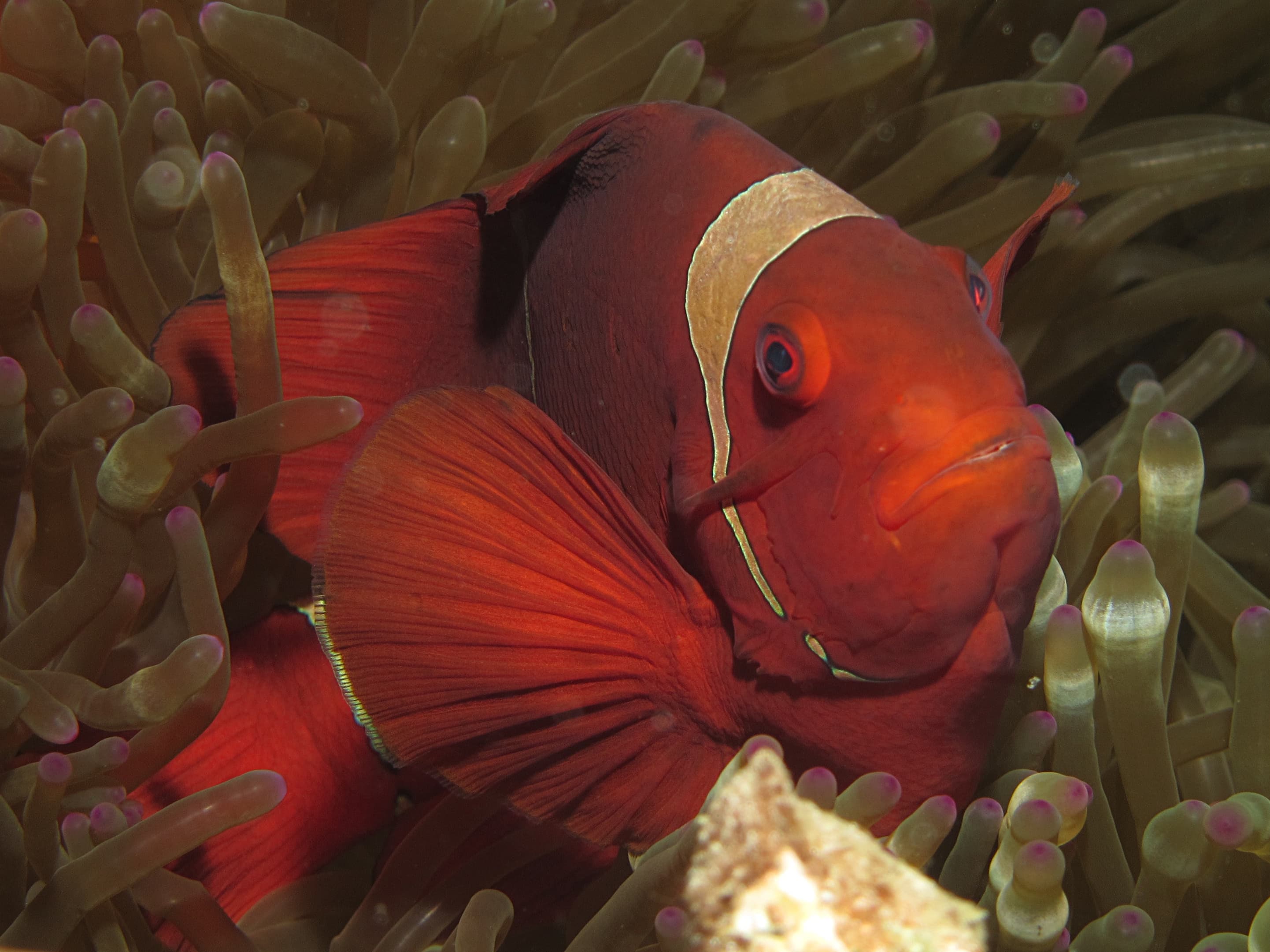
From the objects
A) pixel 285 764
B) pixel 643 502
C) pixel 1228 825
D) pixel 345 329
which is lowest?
pixel 285 764

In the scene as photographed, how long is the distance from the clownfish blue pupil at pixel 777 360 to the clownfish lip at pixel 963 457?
0.12 metres

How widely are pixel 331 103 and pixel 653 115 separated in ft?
1.48

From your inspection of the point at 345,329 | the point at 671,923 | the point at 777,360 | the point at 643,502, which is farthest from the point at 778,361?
the point at 345,329

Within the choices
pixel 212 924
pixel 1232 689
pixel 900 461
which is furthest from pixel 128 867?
pixel 1232 689

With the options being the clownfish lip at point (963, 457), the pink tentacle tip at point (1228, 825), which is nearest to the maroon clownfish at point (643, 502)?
the clownfish lip at point (963, 457)

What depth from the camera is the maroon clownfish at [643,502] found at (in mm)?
773

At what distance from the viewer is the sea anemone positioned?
35.4 inches

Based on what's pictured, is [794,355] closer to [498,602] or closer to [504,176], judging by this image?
[498,602]

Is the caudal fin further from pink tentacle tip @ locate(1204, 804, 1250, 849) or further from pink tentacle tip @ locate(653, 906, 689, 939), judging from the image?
pink tentacle tip @ locate(1204, 804, 1250, 849)

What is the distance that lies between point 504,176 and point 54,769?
2.93ft

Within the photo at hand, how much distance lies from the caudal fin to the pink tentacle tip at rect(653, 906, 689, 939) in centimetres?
26

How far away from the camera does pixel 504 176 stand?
141cm

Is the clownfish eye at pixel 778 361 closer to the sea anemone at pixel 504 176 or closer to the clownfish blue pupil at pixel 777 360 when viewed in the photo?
the clownfish blue pupil at pixel 777 360

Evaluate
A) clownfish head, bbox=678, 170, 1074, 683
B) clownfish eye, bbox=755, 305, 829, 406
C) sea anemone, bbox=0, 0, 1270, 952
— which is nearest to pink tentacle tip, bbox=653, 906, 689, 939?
sea anemone, bbox=0, 0, 1270, 952
